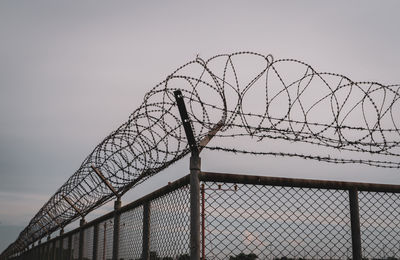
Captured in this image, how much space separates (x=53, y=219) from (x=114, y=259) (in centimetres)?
505

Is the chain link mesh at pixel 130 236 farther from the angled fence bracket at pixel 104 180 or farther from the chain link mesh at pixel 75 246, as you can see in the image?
the chain link mesh at pixel 75 246

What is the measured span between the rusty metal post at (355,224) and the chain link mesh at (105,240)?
3.26 m

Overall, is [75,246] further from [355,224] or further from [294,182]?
[355,224]

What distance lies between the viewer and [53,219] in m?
9.99

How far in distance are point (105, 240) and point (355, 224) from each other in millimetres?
3659

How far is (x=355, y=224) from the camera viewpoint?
13.1ft

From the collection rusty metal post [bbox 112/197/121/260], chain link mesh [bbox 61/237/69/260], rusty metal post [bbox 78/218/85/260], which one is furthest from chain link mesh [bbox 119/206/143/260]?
chain link mesh [bbox 61/237/69/260]

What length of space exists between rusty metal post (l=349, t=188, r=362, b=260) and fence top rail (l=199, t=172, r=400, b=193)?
0.08 metres

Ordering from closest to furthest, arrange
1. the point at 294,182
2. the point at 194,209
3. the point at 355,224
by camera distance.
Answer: the point at 194,209 < the point at 294,182 < the point at 355,224

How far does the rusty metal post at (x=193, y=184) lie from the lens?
3188mm

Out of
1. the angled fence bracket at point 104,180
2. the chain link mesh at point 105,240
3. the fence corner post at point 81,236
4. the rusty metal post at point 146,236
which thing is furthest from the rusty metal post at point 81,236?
the rusty metal post at point 146,236

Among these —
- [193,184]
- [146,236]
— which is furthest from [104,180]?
[193,184]

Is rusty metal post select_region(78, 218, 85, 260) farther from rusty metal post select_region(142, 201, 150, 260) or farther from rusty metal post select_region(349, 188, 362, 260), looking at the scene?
rusty metal post select_region(349, 188, 362, 260)

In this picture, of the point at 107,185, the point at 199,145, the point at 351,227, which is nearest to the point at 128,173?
the point at 107,185
